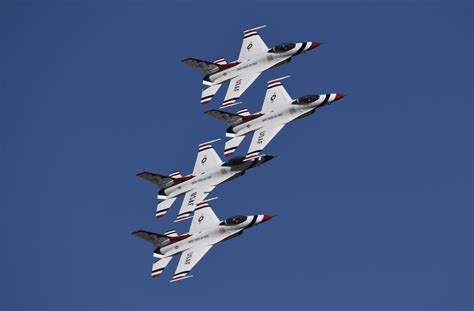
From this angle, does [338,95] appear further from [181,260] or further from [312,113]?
[181,260]

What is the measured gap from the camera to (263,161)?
110m

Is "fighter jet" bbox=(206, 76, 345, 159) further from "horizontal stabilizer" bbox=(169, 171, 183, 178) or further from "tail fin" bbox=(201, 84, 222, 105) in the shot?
"horizontal stabilizer" bbox=(169, 171, 183, 178)

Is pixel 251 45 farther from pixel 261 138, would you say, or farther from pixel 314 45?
pixel 261 138

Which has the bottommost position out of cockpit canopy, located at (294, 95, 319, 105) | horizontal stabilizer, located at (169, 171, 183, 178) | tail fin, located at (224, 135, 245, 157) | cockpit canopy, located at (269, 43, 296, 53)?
horizontal stabilizer, located at (169, 171, 183, 178)

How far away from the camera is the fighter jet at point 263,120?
11031 centimetres

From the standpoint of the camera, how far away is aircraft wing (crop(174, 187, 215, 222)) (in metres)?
110

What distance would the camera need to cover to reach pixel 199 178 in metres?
111

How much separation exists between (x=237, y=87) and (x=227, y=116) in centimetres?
256

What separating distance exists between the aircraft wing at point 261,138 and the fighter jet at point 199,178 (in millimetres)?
460

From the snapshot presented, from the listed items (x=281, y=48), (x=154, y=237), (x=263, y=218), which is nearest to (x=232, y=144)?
(x=263, y=218)

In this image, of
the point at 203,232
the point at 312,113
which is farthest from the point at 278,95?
the point at 203,232

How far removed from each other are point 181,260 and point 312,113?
12.2m

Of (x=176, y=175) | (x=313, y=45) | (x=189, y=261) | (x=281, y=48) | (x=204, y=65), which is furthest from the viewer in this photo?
(x=313, y=45)

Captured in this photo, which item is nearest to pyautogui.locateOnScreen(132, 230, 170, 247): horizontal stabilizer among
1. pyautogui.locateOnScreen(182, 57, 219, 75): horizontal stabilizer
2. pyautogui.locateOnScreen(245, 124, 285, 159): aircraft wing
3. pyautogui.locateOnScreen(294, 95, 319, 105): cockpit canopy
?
pyautogui.locateOnScreen(245, 124, 285, 159): aircraft wing
